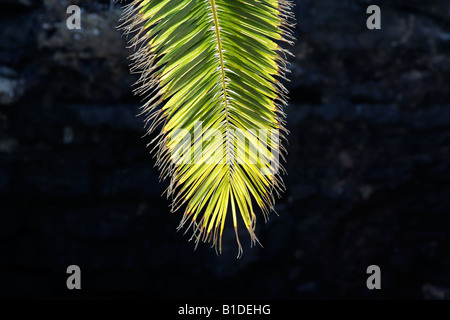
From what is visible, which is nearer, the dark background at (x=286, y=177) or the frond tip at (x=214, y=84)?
the frond tip at (x=214, y=84)

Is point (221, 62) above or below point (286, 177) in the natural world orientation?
below

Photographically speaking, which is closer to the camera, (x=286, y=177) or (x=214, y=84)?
(x=214, y=84)

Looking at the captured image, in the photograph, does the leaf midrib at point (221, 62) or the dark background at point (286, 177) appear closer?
the leaf midrib at point (221, 62)

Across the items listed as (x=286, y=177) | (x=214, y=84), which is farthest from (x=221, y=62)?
(x=286, y=177)

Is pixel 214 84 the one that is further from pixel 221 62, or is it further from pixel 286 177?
pixel 286 177

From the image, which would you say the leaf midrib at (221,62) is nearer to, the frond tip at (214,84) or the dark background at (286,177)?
the frond tip at (214,84)

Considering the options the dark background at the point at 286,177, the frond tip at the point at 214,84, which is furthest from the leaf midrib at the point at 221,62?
the dark background at the point at 286,177
